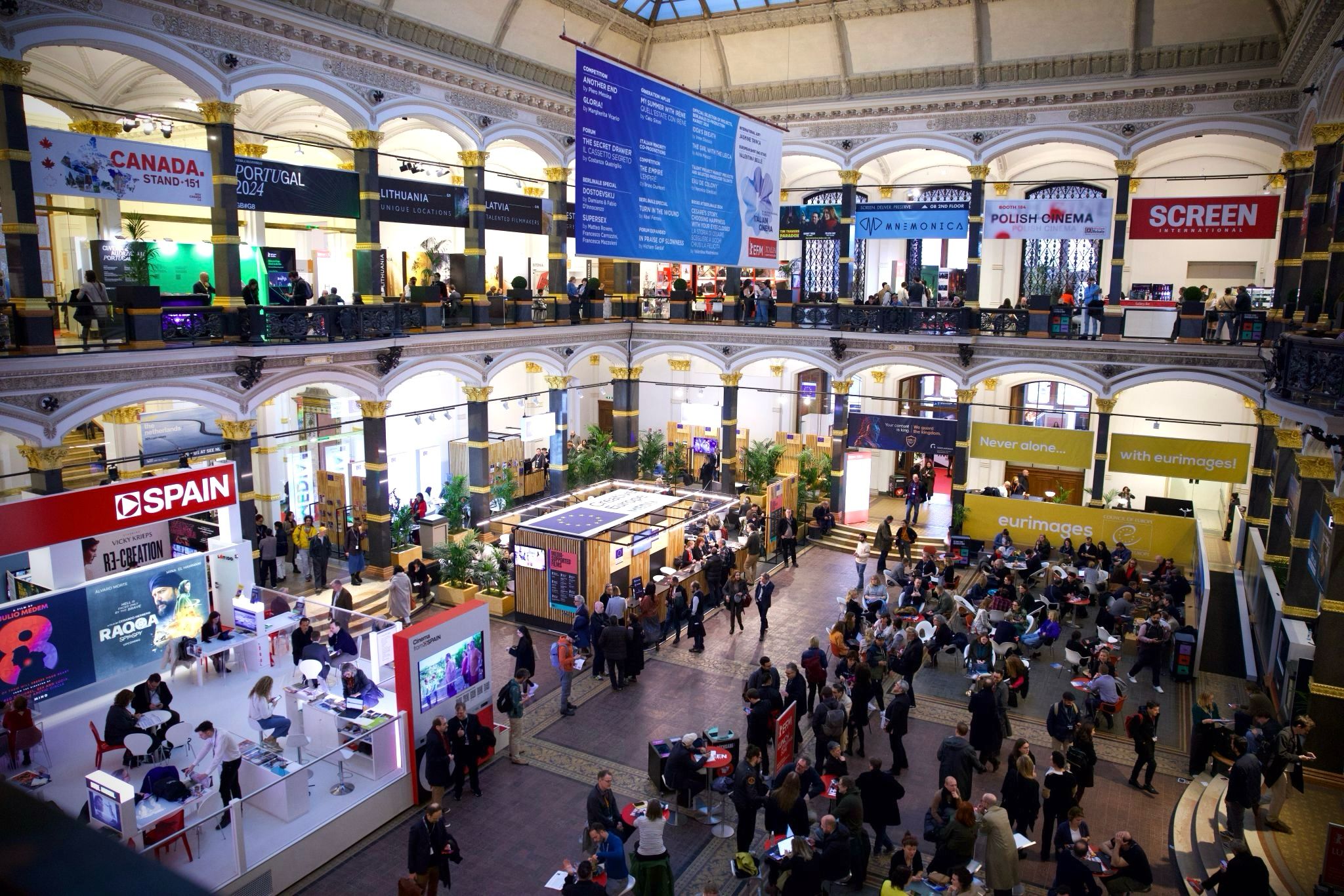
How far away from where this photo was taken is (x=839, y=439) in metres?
25.0

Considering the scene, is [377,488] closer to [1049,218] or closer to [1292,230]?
[1049,218]

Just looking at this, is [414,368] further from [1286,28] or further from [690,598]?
[1286,28]

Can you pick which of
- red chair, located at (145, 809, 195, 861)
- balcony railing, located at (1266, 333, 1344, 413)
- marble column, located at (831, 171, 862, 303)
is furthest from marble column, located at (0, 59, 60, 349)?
marble column, located at (831, 171, 862, 303)

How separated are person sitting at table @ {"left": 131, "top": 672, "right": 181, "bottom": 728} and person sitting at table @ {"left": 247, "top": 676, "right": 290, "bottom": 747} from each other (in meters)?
0.99

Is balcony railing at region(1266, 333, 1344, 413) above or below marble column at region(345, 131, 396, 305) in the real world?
below

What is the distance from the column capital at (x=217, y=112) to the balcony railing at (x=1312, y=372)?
17.2 metres

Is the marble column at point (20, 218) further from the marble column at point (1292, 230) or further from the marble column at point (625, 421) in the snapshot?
the marble column at point (1292, 230)

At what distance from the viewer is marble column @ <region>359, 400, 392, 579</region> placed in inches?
790

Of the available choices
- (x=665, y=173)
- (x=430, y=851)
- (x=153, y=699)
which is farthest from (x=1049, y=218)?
(x=153, y=699)

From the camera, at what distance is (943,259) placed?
2959 cm

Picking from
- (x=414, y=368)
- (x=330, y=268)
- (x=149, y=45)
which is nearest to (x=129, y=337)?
(x=149, y=45)

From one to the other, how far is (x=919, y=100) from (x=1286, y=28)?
7807 mm

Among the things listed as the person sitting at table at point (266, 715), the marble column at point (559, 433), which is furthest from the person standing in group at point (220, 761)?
the marble column at point (559, 433)

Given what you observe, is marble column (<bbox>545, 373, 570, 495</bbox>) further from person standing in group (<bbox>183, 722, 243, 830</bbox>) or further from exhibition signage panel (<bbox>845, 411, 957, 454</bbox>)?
person standing in group (<bbox>183, 722, 243, 830</bbox>)
